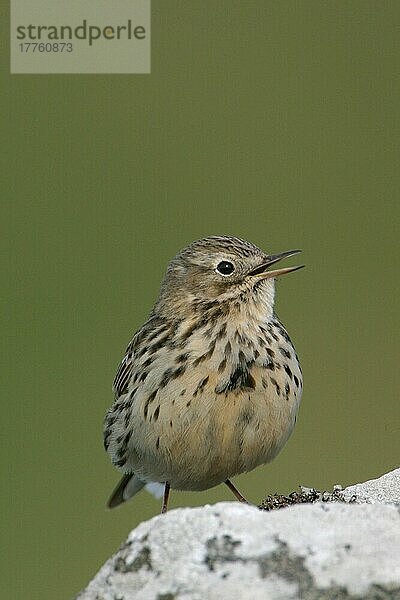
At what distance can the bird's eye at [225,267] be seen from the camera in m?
6.80

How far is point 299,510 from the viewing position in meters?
3.96

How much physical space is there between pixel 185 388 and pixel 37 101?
34.7 ft

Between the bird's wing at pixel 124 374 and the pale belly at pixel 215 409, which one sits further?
the bird's wing at pixel 124 374

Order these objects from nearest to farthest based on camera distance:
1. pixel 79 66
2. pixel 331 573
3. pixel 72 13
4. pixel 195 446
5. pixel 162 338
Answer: pixel 331 573
pixel 195 446
pixel 162 338
pixel 72 13
pixel 79 66

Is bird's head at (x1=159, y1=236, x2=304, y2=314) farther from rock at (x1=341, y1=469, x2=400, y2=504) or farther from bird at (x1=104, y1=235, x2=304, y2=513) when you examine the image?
rock at (x1=341, y1=469, x2=400, y2=504)

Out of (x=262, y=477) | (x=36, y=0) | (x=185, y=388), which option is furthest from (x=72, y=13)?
(x=185, y=388)

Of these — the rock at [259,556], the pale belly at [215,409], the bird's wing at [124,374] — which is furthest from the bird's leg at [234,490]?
the rock at [259,556]

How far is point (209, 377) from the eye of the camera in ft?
21.0

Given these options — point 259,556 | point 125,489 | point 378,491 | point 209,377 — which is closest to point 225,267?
point 209,377

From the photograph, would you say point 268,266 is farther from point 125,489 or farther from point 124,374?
point 125,489

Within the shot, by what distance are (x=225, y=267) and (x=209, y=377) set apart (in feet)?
2.39

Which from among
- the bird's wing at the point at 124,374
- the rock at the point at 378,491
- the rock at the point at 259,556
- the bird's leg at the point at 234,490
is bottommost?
the bird's leg at the point at 234,490

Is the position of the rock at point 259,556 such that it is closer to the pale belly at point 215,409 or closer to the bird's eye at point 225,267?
the pale belly at point 215,409

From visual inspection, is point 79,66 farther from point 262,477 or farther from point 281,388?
point 281,388
